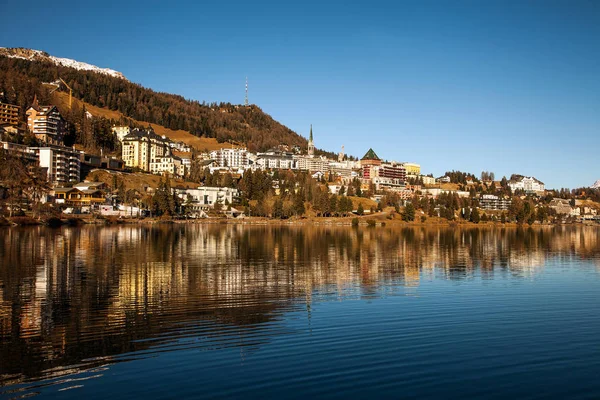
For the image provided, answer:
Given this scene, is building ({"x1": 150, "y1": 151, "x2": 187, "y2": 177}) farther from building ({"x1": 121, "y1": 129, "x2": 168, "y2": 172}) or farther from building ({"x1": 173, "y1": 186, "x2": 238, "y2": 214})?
building ({"x1": 173, "y1": 186, "x2": 238, "y2": 214})

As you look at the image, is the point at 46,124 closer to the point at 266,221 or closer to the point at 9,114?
the point at 9,114

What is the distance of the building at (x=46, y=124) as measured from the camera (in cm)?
14825

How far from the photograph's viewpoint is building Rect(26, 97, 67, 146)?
14825cm

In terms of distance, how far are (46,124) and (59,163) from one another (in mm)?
30064

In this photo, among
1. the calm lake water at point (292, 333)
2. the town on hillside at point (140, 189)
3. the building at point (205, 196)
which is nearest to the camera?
the calm lake water at point (292, 333)

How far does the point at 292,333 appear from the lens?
18312 mm

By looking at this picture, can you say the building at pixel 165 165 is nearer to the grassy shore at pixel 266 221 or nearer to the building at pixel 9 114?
the building at pixel 9 114

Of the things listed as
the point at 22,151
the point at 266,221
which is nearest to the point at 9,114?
the point at 22,151

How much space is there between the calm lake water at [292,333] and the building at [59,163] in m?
97.7

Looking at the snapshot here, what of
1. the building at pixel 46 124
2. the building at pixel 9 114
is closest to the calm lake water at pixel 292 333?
the building at pixel 46 124

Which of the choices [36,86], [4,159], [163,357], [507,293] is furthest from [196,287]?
[36,86]

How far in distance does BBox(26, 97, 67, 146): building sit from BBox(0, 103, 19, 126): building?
405cm

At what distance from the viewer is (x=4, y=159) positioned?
106 meters

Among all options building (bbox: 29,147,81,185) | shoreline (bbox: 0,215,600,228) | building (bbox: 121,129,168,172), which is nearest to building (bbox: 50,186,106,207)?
building (bbox: 29,147,81,185)
